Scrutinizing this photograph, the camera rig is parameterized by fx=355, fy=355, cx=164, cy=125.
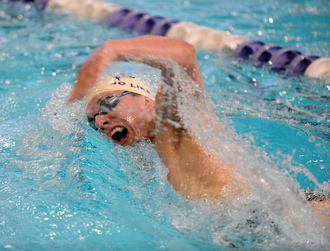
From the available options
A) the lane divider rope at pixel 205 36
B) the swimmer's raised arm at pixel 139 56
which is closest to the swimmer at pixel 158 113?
the swimmer's raised arm at pixel 139 56

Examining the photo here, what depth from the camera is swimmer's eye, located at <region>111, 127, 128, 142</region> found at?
2000mm

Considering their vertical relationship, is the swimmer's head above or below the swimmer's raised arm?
below

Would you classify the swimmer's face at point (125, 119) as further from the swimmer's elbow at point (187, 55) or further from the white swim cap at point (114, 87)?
the swimmer's elbow at point (187, 55)

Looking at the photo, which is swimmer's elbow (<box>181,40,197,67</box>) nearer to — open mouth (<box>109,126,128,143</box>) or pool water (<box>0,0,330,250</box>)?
pool water (<box>0,0,330,250</box>)

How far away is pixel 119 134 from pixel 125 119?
0.31 ft

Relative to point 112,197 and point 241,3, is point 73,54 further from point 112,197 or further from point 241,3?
point 241,3

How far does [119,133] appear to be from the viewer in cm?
201

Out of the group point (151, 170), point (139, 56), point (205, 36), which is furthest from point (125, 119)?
point (205, 36)

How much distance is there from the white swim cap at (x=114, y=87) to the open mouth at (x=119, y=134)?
0.72 feet

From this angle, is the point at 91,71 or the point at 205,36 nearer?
the point at 91,71

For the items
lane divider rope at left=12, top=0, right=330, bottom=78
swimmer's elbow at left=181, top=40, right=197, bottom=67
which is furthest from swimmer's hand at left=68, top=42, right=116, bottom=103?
lane divider rope at left=12, top=0, right=330, bottom=78

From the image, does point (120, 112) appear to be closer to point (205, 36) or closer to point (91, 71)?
point (91, 71)

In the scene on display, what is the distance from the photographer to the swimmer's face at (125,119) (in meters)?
2.00

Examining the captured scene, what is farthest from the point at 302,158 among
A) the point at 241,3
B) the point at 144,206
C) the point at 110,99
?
the point at 241,3
